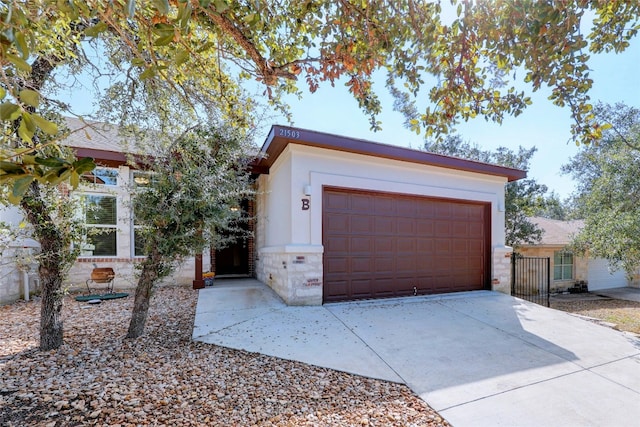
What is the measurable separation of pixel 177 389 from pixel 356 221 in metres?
4.66

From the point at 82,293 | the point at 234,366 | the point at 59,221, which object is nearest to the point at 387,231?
the point at 234,366

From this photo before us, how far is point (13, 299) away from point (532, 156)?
18.4m

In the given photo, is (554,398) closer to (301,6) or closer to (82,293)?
(301,6)

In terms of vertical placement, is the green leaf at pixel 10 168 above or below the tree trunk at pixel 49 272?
above

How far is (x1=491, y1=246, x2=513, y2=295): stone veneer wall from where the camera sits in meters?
8.02

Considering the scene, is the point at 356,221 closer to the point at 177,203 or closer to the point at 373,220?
the point at 373,220

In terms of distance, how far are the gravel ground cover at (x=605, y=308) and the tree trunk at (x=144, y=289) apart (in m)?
9.54

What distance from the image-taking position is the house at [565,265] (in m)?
12.8

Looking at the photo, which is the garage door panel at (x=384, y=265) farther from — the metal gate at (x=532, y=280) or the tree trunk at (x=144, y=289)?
the metal gate at (x=532, y=280)

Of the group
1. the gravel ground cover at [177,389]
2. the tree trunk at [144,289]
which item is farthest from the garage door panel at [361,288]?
the tree trunk at [144,289]

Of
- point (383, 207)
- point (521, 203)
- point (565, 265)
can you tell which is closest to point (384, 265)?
point (383, 207)

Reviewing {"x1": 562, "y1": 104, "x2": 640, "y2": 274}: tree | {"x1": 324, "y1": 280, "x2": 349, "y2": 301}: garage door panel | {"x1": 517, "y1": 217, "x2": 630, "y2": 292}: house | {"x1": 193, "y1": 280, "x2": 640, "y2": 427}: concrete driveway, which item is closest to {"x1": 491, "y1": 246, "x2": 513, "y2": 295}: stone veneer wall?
{"x1": 193, "y1": 280, "x2": 640, "y2": 427}: concrete driveway

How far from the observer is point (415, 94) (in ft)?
10.9

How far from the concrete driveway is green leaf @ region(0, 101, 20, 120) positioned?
3475 millimetres
